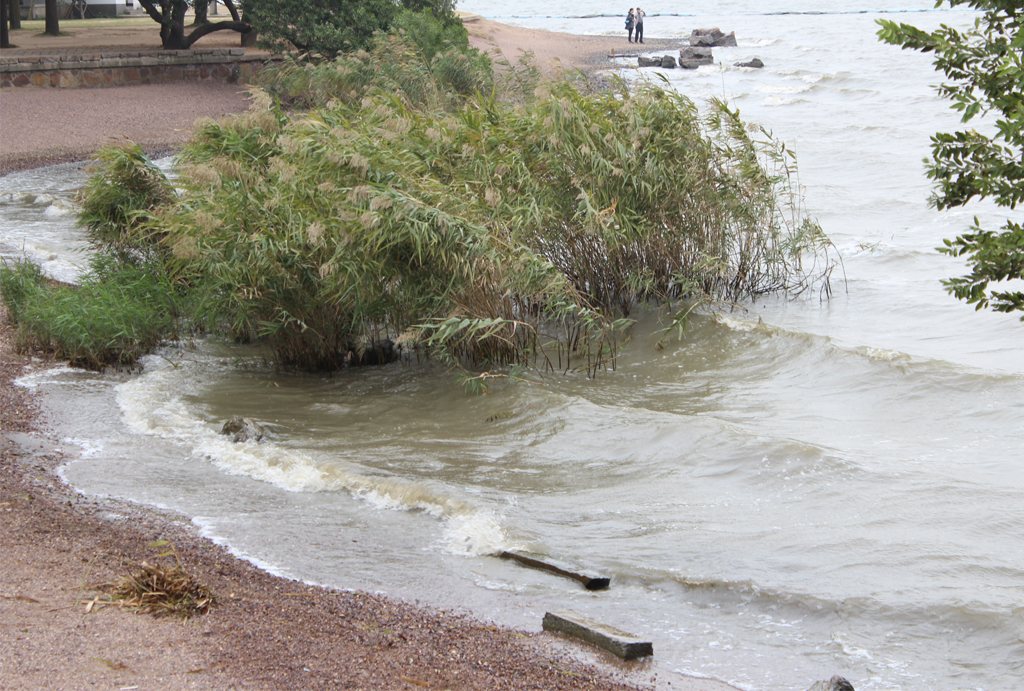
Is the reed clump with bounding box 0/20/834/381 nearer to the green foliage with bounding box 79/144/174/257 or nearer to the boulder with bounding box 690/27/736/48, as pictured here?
the green foliage with bounding box 79/144/174/257

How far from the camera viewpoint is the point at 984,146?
4.37 meters

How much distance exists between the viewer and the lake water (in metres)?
5.84

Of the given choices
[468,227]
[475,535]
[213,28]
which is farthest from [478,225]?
[213,28]

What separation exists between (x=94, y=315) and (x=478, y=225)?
11.7 feet

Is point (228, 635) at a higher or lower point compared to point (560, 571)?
higher

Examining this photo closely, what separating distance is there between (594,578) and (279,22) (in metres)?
28.8

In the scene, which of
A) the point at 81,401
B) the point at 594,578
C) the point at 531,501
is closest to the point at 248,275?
the point at 81,401

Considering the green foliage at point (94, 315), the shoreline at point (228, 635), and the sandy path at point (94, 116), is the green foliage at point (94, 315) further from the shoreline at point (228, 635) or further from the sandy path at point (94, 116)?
the sandy path at point (94, 116)

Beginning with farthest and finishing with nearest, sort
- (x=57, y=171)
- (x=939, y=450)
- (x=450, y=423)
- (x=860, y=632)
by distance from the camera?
(x=57, y=171) < (x=450, y=423) < (x=939, y=450) < (x=860, y=632)

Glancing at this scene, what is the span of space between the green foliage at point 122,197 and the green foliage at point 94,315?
0.64m

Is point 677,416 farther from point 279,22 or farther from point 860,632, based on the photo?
point 279,22

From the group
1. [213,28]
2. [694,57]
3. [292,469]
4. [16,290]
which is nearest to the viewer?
[292,469]

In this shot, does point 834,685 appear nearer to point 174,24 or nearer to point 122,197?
point 122,197

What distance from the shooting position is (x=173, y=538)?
252 inches
